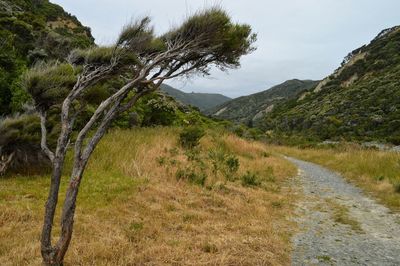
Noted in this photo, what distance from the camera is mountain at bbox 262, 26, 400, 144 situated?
115ft

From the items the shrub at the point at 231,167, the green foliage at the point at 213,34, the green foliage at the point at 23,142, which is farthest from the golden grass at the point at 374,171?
the green foliage at the point at 23,142

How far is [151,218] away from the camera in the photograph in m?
6.84

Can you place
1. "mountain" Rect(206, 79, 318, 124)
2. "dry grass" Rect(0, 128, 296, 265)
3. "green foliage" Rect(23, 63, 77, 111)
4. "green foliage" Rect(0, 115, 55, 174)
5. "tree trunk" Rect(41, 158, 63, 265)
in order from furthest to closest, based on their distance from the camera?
"mountain" Rect(206, 79, 318, 124) → "green foliage" Rect(0, 115, 55, 174) → "green foliage" Rect(23, 63, 77, 111) → "dry grass" Rect(0, 128, 296, 265) → "tree trunk" Rect(41, 158, 63, 265)

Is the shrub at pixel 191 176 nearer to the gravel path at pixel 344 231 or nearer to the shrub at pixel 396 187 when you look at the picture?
the gravel path at pixel 344 231

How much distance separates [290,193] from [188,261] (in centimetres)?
671

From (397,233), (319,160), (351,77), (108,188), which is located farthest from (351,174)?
(351,77)

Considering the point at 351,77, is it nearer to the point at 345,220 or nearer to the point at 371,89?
the point at 371,89

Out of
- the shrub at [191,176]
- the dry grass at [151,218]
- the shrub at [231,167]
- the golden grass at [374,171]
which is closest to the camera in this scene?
the dry grass at [151,218]

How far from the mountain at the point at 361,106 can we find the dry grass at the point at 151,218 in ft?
78.7

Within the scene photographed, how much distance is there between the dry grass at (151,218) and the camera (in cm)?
505

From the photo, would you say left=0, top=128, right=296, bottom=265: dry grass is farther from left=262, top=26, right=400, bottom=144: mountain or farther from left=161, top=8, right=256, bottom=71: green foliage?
left=262, top=26, right=400, bottom=144: mountain

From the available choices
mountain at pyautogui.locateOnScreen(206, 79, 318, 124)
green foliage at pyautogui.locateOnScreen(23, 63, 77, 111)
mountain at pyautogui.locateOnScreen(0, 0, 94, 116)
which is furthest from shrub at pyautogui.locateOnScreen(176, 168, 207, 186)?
mountain at pyautogui.locateOnScreen(206, 79, 318, 124)

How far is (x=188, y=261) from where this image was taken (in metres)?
4.96

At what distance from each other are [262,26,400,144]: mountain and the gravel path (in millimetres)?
21476
